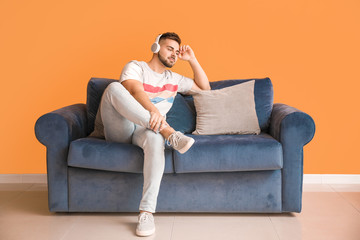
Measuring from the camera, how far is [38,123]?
256cm

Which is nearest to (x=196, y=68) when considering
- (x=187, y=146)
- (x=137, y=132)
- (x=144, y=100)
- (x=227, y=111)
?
(x=227, y=111)

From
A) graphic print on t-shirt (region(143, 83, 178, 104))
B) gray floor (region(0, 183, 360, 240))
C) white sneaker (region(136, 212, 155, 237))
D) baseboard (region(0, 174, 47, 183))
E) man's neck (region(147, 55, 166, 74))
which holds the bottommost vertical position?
baseboard (region(0, 174, 47, 183))

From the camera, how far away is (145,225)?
230cm

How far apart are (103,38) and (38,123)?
1.24m

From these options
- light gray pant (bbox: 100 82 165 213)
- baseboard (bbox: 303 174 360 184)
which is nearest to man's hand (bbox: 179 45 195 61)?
light gray pant (bbox: 100 82 165 213)

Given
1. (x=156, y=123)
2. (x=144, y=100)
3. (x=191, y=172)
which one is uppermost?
(x=144, y=100)

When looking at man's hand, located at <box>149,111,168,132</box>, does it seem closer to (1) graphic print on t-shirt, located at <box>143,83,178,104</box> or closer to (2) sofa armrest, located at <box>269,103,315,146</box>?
(1) graphic print on t-shirt, located at <box>143,83,178,104</box>

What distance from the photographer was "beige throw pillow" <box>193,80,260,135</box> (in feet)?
9.50

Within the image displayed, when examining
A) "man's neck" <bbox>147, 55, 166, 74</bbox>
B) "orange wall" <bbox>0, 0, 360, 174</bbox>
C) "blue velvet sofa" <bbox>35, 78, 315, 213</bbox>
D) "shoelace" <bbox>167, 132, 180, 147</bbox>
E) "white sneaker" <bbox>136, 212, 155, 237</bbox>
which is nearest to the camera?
"white sneaker" <bbox>136, 212, 155, 237</bbox>

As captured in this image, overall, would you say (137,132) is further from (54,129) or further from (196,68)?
(196,68)

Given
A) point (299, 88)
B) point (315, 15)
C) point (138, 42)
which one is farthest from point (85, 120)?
point (315, 15)

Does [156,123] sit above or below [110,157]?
above

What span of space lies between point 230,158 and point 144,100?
0.66 m

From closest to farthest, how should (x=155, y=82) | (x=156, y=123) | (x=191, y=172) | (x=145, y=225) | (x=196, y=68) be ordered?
(x=145, y=225)
(x=156, y=123)
(x=191, y=172)
(x=155, y=82)
(x=196, y=68)
